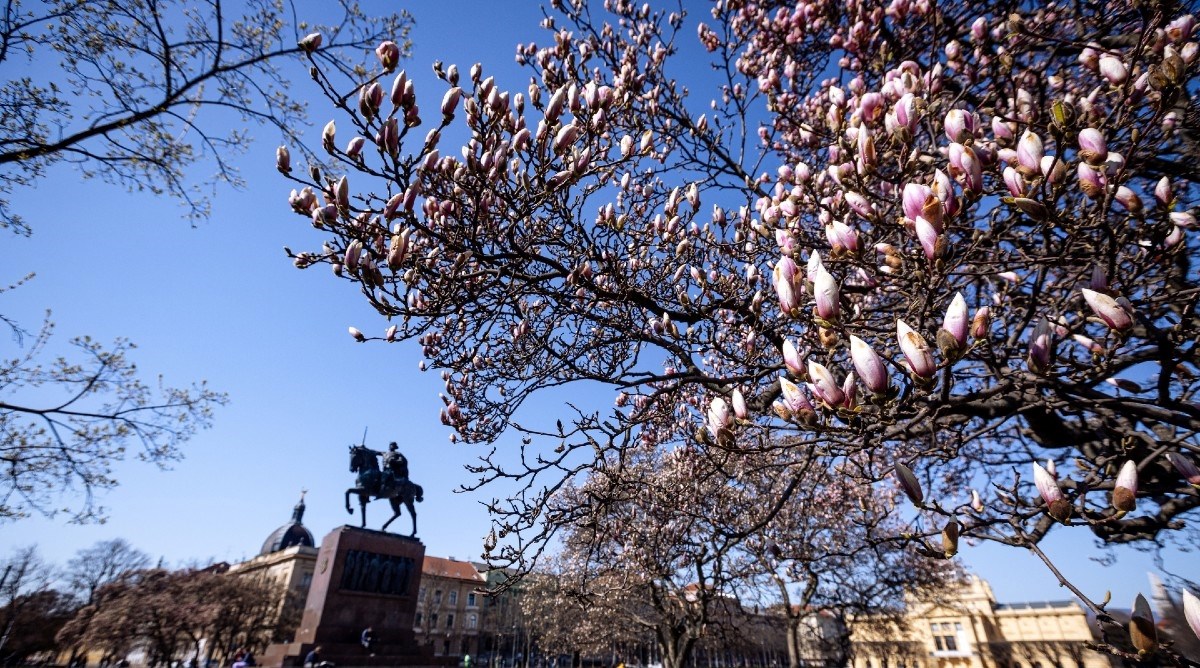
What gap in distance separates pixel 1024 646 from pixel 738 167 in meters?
48.1

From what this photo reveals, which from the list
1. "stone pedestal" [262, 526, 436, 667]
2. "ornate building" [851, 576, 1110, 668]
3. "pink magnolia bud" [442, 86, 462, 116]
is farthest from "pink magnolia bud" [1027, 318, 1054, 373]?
"ornate building" [851, 576, 1110, 668]

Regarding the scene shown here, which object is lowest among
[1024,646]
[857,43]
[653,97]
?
[1024,646]

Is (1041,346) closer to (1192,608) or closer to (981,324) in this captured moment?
(981,324)

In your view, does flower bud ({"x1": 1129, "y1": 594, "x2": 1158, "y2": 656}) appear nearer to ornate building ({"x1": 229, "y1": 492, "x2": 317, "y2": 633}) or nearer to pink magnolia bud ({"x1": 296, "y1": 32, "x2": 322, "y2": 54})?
pink magnolia bud ({"x1": 296, "y1": 32, "x2": 322, "y2": 54})

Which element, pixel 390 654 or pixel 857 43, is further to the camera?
pixel 390 654

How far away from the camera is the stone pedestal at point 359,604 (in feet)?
43.5

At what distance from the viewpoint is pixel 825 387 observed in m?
1.73

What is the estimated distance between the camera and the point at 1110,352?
184 cm

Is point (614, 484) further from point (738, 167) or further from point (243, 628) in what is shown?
point (243, 628)

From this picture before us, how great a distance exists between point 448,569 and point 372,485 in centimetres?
4443

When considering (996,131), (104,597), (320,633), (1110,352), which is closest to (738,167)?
(996,131)

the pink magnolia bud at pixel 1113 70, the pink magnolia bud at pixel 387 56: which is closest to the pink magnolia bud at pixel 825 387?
the pink magnolia bud at pixel 1113 70

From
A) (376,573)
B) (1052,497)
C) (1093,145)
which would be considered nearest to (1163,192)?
(1093,145)

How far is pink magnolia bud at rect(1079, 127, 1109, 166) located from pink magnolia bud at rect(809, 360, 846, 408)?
135cm
